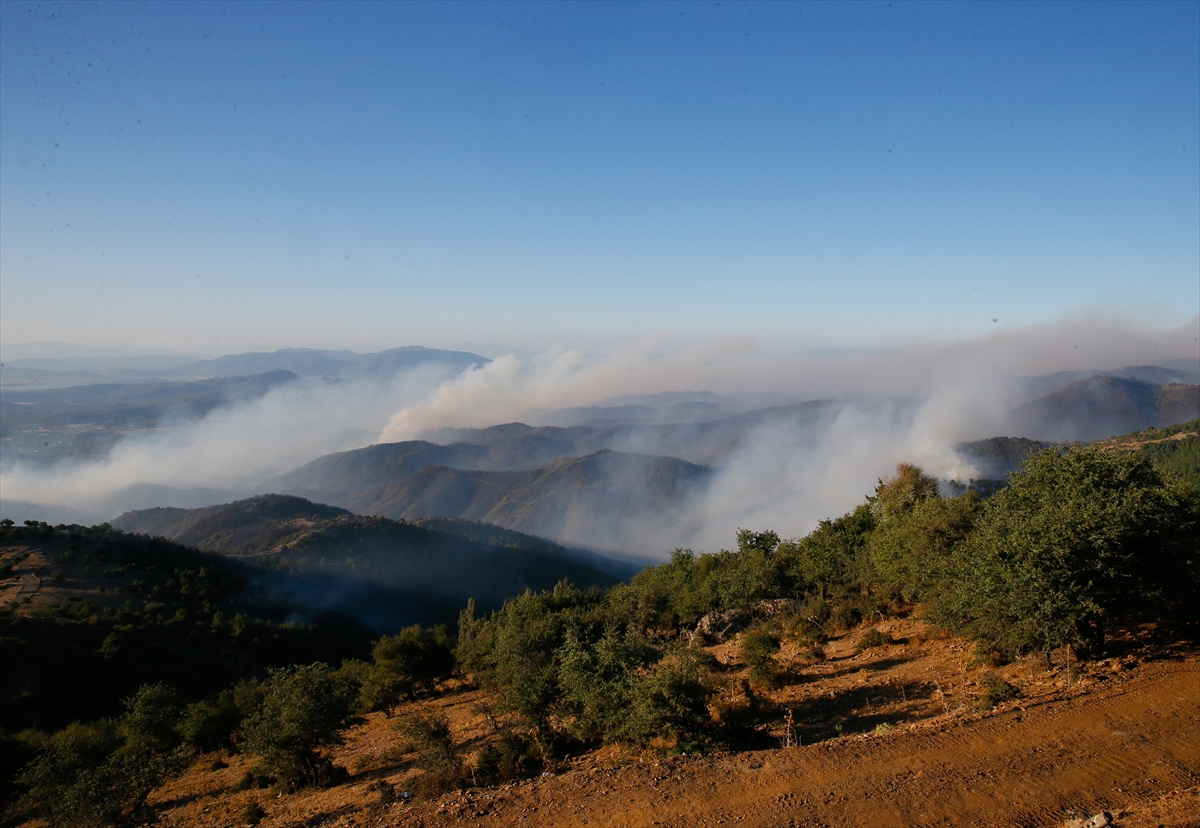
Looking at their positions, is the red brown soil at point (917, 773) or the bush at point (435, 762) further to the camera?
the bush at point (435, 762)

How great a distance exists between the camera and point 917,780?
1318 centimetres

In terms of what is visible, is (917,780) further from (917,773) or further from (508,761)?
(508,761)

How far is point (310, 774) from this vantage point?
22078 millimetres

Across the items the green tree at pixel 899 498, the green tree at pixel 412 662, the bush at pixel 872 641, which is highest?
the green tree at pixel 899 498

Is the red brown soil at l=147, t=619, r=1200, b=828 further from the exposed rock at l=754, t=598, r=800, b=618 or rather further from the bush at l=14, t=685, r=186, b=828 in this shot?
the exposed rock at l=754, t=598, r=800, b=618

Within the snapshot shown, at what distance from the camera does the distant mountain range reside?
105 meters

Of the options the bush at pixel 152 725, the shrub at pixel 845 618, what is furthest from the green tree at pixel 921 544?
the bush at pixel 152 725

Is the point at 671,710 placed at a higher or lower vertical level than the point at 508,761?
higher

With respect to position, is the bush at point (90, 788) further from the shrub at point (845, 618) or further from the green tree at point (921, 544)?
the shrub at point (845, 618)

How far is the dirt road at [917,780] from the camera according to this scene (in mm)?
12195

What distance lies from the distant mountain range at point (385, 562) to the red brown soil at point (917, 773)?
3629 inches

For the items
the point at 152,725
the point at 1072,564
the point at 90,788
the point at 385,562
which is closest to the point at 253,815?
the point at 90,788

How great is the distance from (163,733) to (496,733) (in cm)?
1980

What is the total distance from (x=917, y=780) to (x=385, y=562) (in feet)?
422
